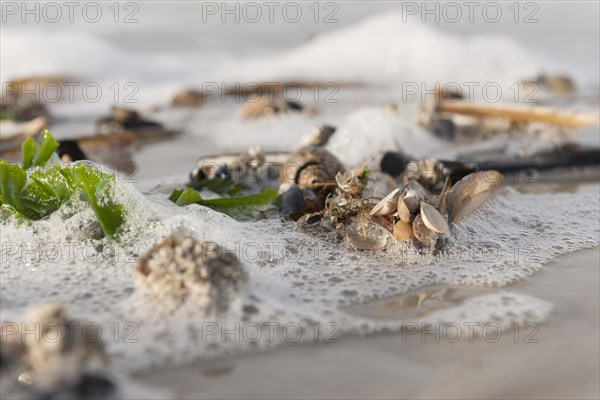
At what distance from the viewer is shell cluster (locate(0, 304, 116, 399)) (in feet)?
4.71

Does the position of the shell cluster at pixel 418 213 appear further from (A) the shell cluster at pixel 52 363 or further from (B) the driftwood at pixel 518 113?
(B) the driftwood at pixel 518 113

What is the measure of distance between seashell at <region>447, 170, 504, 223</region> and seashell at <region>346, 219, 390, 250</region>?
36cm

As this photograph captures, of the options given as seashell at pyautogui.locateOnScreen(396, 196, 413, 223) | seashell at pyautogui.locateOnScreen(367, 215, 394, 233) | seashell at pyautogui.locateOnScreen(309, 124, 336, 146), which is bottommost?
seashell at pyautogui.locateOnScreen(367, 215, 394, 233)

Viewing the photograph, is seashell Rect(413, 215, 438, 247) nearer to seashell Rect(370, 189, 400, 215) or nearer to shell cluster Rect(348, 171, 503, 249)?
shell cluster Rect(348, 171, 503, 249)

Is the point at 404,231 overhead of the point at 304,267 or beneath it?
overhead

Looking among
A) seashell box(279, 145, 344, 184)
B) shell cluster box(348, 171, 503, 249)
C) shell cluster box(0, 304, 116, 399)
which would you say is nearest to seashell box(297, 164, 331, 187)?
seashell box(279, 145, 344, 184)

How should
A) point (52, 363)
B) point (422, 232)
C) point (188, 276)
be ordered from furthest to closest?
point (422, 232)
point (188, 276)
point (52, 363)

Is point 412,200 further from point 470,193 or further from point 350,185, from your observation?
point 470,193

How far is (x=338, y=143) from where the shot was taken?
4.33 metres

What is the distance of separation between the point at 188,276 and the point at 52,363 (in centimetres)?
57

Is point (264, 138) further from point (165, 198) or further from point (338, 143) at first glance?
point (165, 198)

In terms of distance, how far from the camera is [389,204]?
2.62 metres

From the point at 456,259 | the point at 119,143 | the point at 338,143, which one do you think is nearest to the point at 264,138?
the point at 119,143

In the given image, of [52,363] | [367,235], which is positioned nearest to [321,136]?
[367,235]
